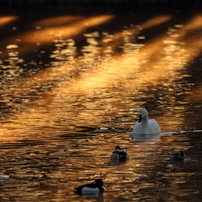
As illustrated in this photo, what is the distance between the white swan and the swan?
8.93 ft

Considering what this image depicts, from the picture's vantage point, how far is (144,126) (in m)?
17.8

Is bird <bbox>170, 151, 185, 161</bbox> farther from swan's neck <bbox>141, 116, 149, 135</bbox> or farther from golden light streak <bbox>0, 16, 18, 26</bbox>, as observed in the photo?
golden light streak <bbox>0, 16, 18, 26</bbox>

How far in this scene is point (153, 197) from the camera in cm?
1250

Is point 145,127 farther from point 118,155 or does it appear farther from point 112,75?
point 112,75

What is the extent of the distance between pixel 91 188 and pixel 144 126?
545 centimetres

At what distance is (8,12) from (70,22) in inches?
264

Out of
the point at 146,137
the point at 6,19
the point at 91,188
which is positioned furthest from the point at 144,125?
the point at 6,19

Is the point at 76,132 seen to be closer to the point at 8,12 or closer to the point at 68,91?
the point at 68,91

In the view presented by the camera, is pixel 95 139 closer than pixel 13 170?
No

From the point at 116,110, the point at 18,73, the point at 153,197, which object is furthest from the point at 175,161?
the point at 18,73

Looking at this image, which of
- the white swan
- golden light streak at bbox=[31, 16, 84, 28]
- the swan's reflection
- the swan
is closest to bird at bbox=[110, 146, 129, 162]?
the swan

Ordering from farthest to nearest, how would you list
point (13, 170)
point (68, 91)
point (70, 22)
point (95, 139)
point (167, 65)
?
point (70, 22) → point (167, 65) → point (68, 91) → point (95, 139) → point (13, 170)

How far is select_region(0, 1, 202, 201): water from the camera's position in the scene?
13486 mm

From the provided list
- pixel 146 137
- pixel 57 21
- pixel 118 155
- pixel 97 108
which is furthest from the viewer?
pixel 57 21
